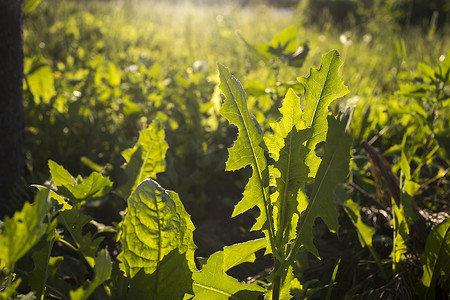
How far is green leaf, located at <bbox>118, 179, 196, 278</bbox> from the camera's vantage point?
83 cm

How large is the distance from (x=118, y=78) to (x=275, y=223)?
1.48 metres

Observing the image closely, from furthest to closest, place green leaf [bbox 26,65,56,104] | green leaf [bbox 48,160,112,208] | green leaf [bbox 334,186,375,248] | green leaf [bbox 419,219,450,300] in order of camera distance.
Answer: green leaf [bbox 26,65,56,104], green leaf [bbox 334,186,375,248], green leaf [bbox 419,219,450,300], green leaf [bbox 48,160,112,208]

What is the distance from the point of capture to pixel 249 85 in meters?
1.48

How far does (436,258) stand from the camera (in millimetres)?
1078

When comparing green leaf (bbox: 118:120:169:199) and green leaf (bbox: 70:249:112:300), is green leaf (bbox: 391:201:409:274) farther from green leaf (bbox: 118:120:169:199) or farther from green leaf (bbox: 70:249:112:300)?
green leaf (bbox: 70:249:112:300)

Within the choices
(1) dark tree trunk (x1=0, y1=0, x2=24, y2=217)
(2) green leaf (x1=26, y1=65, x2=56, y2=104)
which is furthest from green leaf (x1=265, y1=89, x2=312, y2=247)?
(2) green leaf (x1=26, y1=65, x2=56, y2=104)

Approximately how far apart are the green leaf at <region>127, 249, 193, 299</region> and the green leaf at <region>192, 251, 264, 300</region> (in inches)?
2.4

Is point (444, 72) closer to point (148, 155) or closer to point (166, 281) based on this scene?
point (148, 155)

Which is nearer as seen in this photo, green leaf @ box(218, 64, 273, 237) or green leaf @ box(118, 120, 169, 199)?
green leaf @ box(218, 64, 273, 237)

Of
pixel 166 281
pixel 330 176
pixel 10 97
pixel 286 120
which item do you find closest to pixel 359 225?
pixel 330 176

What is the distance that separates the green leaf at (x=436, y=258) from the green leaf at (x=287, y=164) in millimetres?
442

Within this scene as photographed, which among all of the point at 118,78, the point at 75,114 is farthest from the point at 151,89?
the point at 75,114

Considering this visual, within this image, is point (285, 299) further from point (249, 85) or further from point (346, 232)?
point (249, 85)

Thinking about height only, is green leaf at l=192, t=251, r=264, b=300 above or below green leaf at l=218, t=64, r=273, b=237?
below
